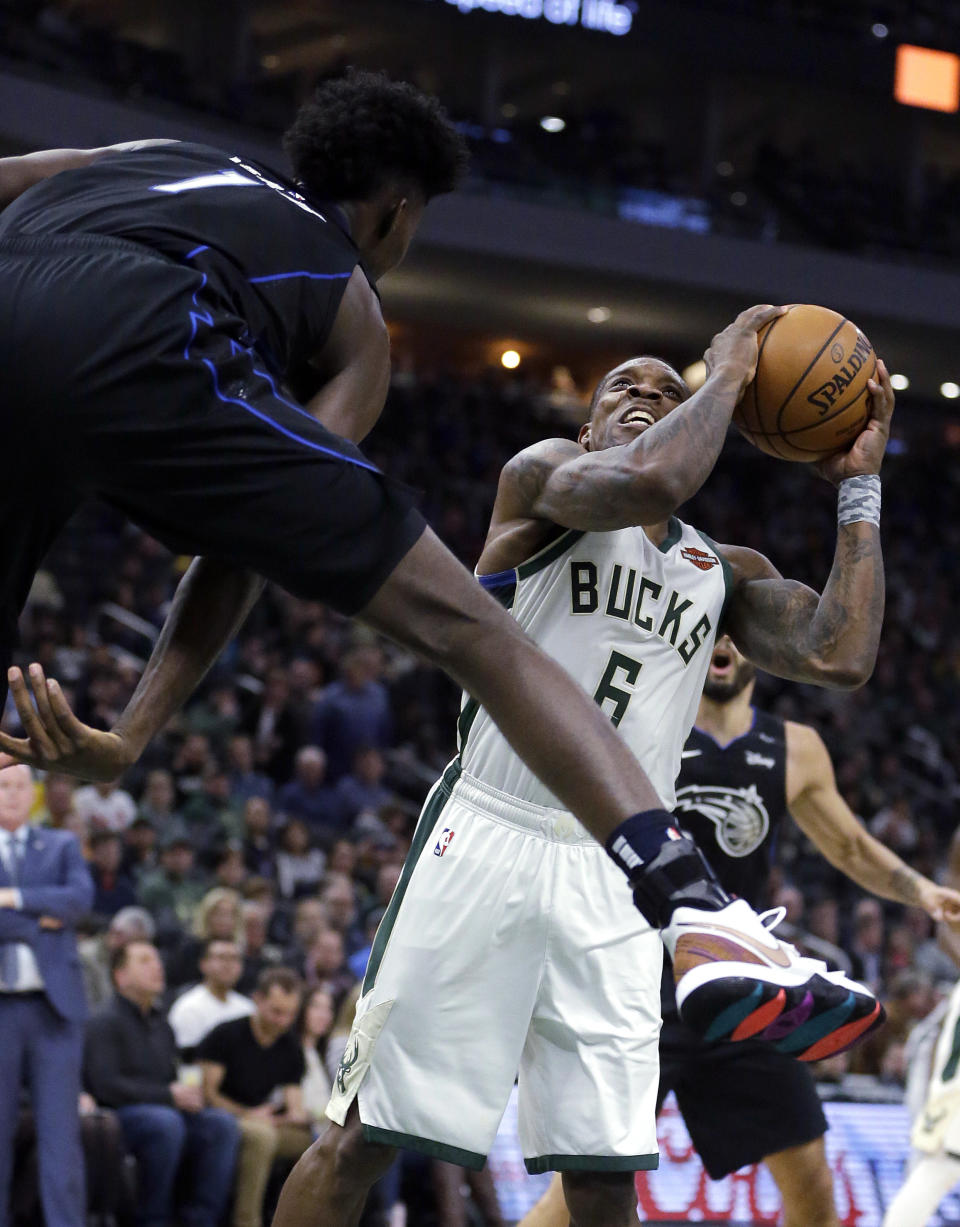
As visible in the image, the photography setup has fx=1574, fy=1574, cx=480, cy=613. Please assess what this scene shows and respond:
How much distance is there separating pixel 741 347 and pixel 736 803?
79.1 inches

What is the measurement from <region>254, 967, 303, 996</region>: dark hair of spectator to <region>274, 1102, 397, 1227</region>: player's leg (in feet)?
13.6

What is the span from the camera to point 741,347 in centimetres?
384

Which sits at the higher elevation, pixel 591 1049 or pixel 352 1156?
pixel 591 1049

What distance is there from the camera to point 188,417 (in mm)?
2480

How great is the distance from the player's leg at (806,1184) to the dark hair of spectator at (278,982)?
327 centimetres

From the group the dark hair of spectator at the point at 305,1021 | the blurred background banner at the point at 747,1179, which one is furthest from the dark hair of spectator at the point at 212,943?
the blurred background banner at the point at 747,1179

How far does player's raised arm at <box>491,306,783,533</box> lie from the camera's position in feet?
11.1

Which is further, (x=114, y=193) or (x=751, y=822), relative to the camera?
(x=751, y=822)

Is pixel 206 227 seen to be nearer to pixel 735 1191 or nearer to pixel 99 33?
Result: pixel 735 1191

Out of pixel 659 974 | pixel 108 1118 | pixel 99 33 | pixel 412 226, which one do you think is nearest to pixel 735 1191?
pixel 108 1118

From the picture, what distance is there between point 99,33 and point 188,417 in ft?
62.2

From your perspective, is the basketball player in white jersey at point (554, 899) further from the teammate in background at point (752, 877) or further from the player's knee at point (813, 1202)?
the player's knee at point (813, 1202)

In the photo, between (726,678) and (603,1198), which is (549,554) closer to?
(603,1198)

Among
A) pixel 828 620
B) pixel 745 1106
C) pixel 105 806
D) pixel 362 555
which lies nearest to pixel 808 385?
pixel 828 620
